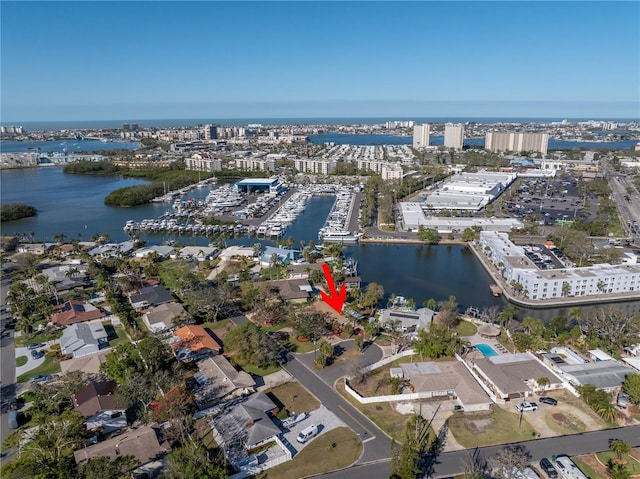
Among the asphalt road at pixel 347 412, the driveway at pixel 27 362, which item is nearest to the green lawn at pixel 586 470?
the asphalt road at pixel 347 412

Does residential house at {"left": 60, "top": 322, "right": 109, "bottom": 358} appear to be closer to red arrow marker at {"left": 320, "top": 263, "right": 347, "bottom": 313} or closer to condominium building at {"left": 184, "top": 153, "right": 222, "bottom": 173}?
red arrow marker at {"left": 320, "top": 263, "right": 347, "bottom": 313}

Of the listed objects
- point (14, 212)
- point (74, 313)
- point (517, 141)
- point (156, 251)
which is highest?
point (517, 141)

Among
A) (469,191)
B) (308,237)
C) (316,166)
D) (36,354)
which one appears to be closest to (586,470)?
(36,354)

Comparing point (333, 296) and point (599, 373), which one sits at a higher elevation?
point (333, 296)

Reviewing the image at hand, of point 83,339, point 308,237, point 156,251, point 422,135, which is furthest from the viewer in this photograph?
point 422,135

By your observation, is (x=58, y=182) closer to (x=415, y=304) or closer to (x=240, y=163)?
(x=240, y=163)

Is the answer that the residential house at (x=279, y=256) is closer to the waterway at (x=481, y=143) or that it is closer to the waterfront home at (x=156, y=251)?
the waterfront home at (x=156, y=251)

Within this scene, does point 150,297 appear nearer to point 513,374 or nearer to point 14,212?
point 513,374

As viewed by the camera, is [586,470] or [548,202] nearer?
[586,470]
